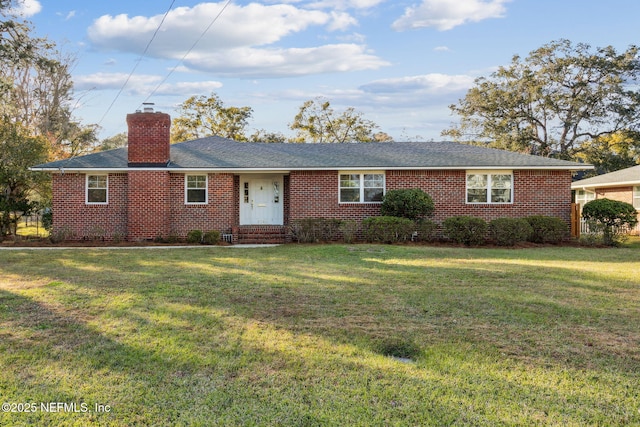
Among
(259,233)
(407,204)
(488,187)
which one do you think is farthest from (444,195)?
(259,233)

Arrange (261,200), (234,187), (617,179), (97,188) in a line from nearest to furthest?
(97,188) → (234,187) → (261,200) → (617,179)

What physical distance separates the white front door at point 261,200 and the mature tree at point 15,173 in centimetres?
781

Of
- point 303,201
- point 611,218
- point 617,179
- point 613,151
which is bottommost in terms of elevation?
point 611,218

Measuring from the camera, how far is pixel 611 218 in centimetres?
1595

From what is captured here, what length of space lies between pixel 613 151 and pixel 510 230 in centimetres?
2451

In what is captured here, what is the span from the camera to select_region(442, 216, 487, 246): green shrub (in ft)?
51.2

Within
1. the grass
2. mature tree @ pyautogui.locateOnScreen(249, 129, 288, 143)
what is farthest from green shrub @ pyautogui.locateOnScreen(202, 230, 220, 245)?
mature tree @ pyautogui.locateOnScreen(249, 129, 288, 143)

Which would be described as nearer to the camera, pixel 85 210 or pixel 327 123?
pixel 85 210

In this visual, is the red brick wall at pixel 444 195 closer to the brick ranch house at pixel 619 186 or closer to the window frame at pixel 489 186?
the window frame at pixel 489 186

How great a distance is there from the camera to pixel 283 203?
61.3 feet

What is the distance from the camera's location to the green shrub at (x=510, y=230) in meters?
15.4

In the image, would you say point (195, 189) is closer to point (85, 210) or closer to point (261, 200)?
point (261, 200)

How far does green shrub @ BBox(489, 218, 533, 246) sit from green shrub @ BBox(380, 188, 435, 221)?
235cm

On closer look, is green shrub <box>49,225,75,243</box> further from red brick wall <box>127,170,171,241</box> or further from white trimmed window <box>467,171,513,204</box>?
white trimmed window <box>467,171,513,204</box>
